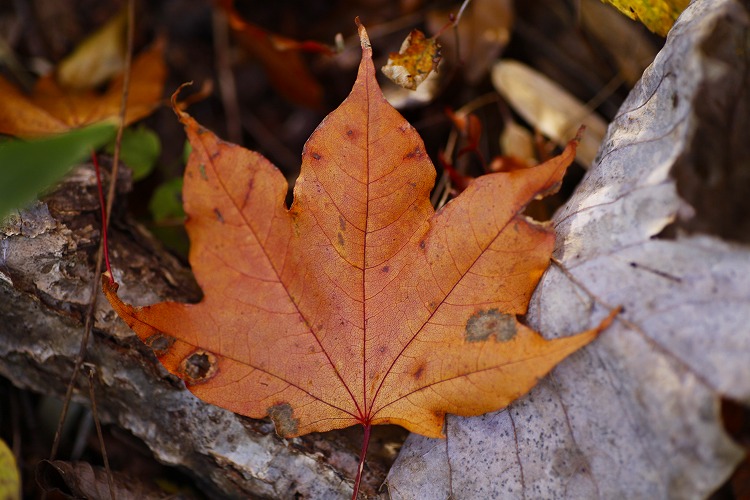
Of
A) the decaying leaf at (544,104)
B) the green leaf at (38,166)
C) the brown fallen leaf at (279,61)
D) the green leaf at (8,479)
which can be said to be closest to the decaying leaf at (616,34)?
the decaying leaf at (544,104)

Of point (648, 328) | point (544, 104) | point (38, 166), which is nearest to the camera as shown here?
point (38, 166)

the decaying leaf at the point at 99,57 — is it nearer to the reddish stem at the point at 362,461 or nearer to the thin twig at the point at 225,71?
the thin twig at the point at 225,71

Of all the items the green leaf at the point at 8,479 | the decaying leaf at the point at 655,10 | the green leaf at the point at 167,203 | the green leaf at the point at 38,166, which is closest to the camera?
the green leaf at the point at 38,166

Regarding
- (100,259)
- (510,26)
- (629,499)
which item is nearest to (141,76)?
(100,259)

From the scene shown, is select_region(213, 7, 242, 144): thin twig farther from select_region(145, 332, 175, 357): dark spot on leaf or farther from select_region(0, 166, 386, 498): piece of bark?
select_region(145, 332, 175, 357): dark spot on leaf

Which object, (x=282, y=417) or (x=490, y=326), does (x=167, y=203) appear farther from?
(x=490, y=326)

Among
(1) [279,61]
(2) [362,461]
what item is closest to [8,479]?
(2) [362,461]
